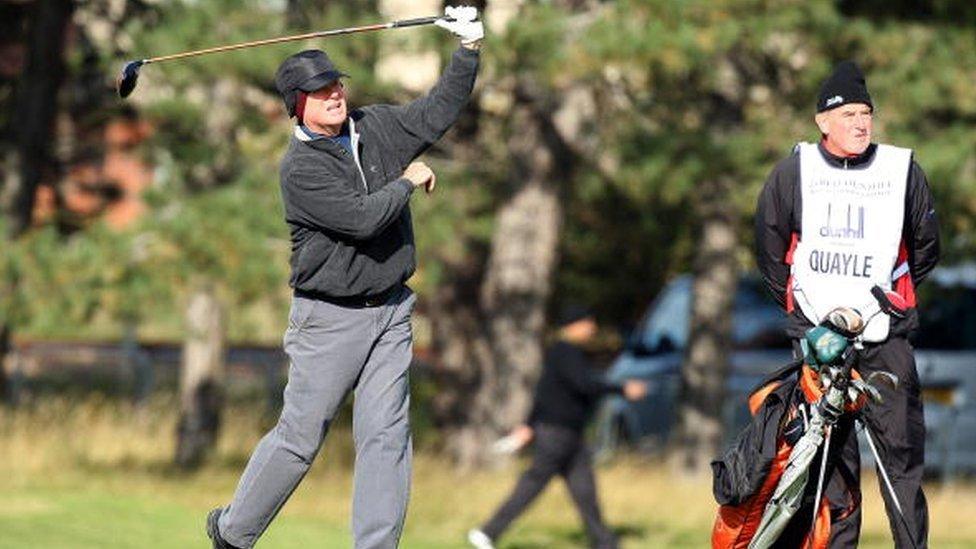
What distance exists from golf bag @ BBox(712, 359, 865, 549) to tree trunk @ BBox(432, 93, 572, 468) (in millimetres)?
11053

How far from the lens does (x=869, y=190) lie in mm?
7781

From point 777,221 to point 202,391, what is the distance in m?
13.0

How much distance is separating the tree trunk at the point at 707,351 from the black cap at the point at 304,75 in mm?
11836

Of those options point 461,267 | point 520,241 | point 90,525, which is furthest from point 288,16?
point 461,267

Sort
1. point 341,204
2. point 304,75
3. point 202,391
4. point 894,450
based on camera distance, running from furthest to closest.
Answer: point 202,391
point 894,450
point 304,75
point 341,204

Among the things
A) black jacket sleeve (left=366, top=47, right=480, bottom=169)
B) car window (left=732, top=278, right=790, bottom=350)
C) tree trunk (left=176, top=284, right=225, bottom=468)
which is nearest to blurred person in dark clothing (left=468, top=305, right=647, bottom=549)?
black jacket sleeve (left=366, top=47, right=480, bottom=169)

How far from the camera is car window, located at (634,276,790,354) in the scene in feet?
72.6

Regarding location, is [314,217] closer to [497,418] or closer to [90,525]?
[90,525]

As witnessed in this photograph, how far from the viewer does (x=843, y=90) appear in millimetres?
7832

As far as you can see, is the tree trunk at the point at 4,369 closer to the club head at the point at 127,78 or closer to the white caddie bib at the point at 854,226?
the club head at the point at 127,78

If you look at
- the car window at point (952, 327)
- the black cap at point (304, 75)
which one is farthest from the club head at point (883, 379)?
the car window at point (952, 327)

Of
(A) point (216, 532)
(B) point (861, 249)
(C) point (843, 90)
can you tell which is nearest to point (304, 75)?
(A) point (216, 532)

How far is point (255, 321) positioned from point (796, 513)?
10331 millimetres

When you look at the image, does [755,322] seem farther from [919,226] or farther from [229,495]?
[919,226]
